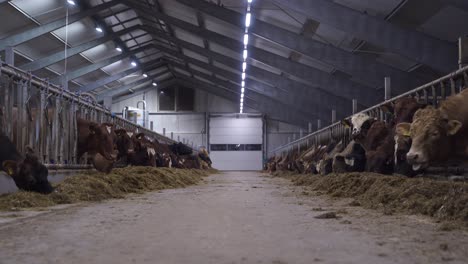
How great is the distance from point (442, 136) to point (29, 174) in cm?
475

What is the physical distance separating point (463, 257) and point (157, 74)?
37097 millimetres

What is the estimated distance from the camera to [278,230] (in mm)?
3477

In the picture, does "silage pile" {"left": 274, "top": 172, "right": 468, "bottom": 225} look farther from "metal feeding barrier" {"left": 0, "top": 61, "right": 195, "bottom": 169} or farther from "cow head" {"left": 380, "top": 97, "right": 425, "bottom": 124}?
"metal feeding barrier" {"left": 0, "top": 61, "right": 195, "bottom": 169}

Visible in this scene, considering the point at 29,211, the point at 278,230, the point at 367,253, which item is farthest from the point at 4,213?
the point at 367,253

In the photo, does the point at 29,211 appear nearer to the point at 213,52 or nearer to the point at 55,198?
the point at 55,198

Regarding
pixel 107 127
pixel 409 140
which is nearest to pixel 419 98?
pixel 409 140

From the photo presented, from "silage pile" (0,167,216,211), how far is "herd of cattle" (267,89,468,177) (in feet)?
11.9

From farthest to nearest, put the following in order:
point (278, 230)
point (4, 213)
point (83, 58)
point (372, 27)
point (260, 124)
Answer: point (260, 124), point (83, 58), point (372, 27), point (4, 213), point (278, 230)

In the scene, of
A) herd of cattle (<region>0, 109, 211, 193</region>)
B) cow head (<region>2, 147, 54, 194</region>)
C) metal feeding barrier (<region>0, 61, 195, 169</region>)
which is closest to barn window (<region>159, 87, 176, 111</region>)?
herd of cattle (<region>0, 109, 211, 193</region>)

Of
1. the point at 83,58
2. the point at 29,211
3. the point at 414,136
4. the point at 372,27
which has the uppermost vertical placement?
the point at 83,58

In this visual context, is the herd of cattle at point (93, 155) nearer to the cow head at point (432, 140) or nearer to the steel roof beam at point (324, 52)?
the cow head at point (432, 140)

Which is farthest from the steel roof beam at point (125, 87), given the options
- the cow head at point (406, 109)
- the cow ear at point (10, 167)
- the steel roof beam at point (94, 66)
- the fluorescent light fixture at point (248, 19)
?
the cow ear at point (10, 167)

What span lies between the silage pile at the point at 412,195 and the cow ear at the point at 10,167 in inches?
151

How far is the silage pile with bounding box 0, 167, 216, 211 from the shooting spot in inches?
205
